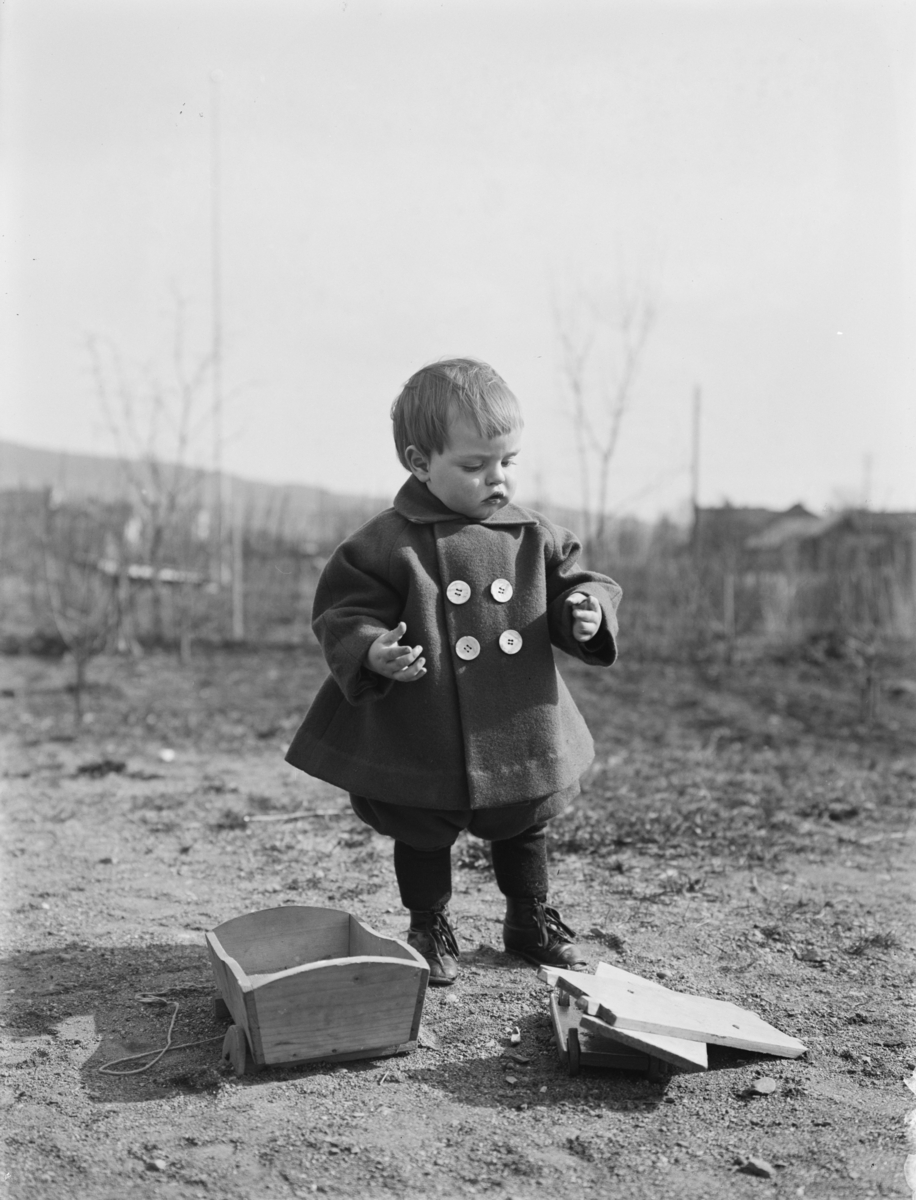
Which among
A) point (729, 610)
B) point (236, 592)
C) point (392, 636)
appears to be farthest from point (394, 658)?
point (236, 592)

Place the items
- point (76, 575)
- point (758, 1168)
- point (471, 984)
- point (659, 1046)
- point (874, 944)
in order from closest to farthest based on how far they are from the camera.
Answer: point (758, 1168) → point (659, 1046) → point (471, 984) → point (874, 944) → point (76, 575)

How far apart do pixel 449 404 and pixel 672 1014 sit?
4.74ft

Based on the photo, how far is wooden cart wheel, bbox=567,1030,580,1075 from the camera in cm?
227

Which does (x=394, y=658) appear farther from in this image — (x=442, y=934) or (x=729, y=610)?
(x=729, y=610)

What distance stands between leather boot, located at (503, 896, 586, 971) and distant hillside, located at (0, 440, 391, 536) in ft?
27.9

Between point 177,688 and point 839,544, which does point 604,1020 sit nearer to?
point 177,688

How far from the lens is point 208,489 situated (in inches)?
456

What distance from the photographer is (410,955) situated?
7.90ft

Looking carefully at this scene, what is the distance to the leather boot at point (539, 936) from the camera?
9.44 feet

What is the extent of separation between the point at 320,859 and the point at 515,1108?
196 centimetres

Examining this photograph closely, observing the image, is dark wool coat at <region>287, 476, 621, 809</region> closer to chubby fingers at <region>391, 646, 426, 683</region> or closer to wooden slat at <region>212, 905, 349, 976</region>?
chubby fingers at <region>391, 646, 426, 683</region>

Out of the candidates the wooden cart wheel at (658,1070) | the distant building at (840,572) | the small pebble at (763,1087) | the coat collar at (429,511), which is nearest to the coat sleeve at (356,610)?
the coat collar at (429,511)

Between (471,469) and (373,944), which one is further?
(471,469)

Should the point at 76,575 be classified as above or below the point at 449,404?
below
